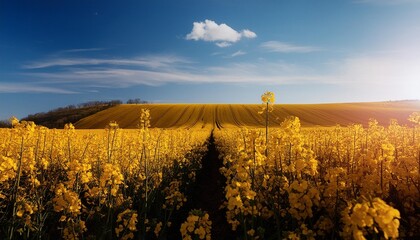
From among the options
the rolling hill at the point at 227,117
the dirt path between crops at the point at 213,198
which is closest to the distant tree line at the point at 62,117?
the rolling hill at the point at 227,117

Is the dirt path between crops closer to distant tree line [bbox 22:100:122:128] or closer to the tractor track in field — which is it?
the tractor track in field

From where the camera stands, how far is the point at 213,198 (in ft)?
35.0

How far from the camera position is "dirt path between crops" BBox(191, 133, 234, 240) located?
7.63 meters

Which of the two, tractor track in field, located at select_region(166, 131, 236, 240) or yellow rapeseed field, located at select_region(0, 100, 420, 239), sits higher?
yellow rapeseed field, located at select_region(0, 100, 420, 239)

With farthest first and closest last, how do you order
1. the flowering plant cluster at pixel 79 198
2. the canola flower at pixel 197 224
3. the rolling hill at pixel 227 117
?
the rolling hill at pixel 227 117, the flowering plant cluster at pixel 79 198, the canola flower at pixel 197 224

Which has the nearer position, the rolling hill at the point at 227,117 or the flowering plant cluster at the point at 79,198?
the flowering plant cluster at the point at 79,198

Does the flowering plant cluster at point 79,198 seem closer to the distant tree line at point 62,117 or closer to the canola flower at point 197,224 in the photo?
the canola flower at point 197,224

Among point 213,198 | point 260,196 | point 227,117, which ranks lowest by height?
point 213,198

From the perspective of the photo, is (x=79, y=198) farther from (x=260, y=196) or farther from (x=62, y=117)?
(x=62, y=117)

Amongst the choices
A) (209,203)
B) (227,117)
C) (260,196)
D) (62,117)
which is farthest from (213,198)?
(62,117)

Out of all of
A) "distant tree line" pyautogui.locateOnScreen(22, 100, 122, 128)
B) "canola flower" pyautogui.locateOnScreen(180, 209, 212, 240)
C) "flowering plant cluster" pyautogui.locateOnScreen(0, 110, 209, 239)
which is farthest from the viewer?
"distant tree line" pyautogui.locateOnScreen(22, 100, 122, 128)

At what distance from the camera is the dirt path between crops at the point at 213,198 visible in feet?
25.0

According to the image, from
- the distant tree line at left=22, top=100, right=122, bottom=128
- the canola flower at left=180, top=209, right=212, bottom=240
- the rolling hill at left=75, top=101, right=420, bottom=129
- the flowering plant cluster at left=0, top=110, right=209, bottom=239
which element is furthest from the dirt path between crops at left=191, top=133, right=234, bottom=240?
the distant tree line at left=22, top=100, right=122, bottom=128

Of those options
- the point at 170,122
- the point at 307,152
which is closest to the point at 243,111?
the point at 170,122
